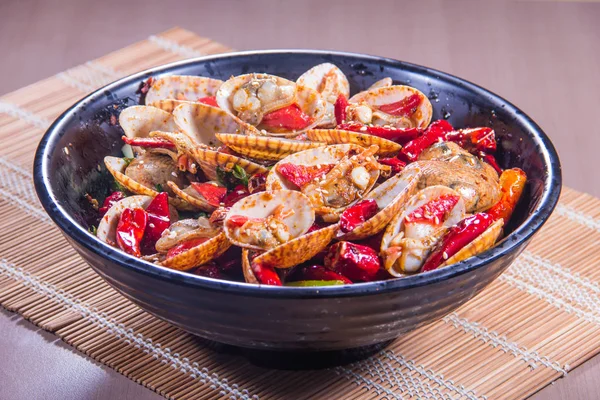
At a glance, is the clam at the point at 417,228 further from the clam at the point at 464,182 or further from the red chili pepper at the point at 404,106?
the red chili pepper at the point at 404,106

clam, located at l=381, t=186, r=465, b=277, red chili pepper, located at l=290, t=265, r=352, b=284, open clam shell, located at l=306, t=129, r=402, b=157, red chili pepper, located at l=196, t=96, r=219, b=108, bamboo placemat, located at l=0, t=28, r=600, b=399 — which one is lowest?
bamboo placemat, located at l=0, t=28, r=600, b=399

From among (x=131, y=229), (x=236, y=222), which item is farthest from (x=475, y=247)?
(x=131, y=229)

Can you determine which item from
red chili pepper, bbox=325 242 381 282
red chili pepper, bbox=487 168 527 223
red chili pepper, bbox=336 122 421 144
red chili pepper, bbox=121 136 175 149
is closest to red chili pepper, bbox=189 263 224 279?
red chili pepper, bbox=325 242 381 282

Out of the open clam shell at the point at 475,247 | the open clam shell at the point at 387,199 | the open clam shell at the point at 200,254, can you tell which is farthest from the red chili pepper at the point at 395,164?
the open clam shell at the point at 200,254

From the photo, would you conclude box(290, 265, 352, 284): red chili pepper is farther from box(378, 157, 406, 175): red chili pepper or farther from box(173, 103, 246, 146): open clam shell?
box(173, 103, 246, 146): open clam shell

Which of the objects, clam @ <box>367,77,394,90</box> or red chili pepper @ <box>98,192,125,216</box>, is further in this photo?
clam @ <box>367,77,394,90</box>

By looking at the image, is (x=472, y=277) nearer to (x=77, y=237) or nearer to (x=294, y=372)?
(x=294, y=372)
